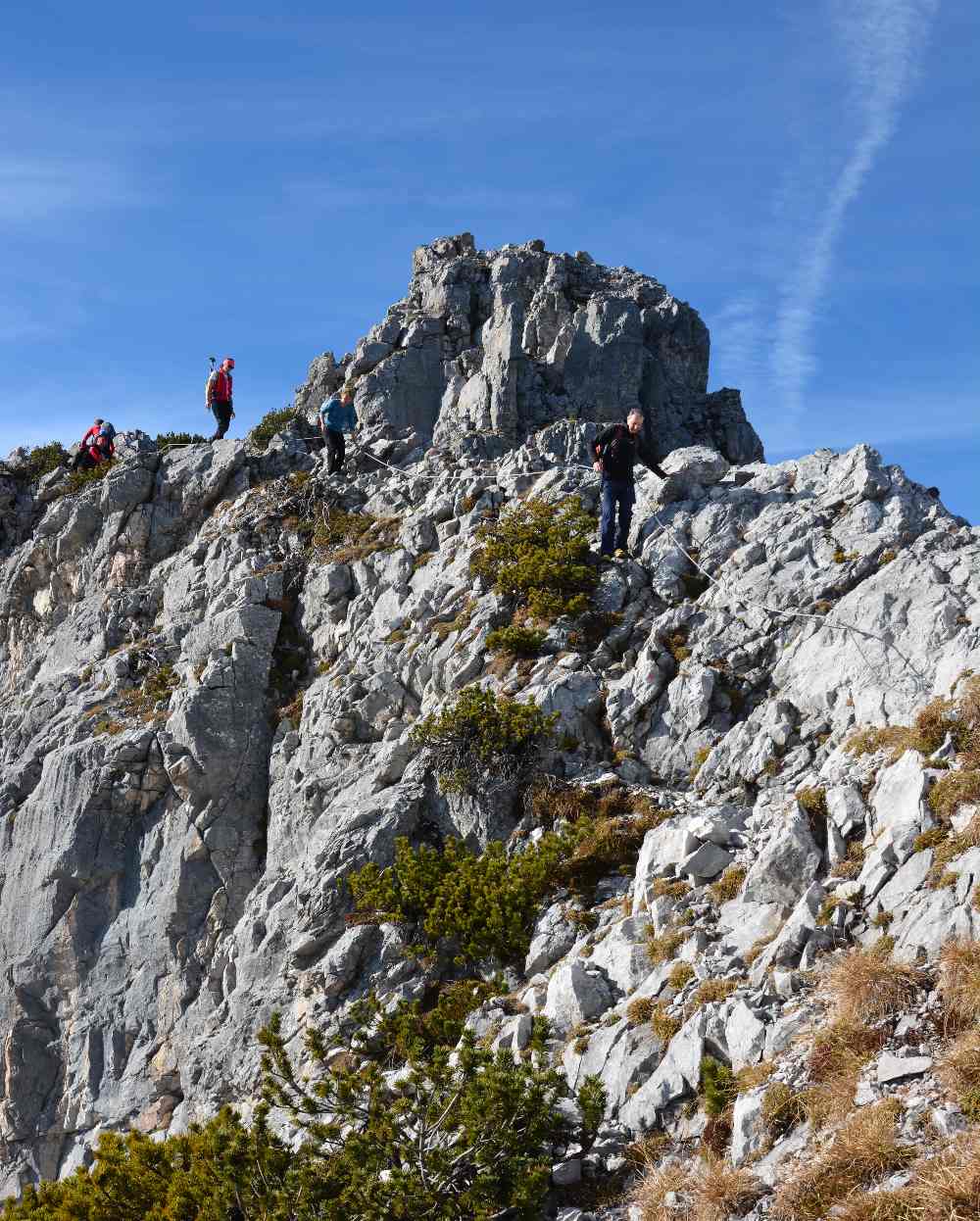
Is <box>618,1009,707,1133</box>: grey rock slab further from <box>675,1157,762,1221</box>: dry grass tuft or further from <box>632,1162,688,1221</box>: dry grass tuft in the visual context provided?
<box>675,1157,762,1221</box>: dry grass tuft

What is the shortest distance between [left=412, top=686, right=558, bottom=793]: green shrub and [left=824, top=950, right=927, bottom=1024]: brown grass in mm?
7645

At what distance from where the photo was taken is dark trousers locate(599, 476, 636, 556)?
65.9 feet

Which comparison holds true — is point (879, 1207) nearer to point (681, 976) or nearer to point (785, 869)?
point (681, 976)

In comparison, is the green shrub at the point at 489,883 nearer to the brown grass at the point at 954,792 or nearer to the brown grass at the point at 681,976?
the brown grass at the point at 681,976

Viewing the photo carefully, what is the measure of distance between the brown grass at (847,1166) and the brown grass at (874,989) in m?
1.08

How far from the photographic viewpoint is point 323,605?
24.4 meters

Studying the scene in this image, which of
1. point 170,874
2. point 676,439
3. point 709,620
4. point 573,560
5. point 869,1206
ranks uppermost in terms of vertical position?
point 676,439

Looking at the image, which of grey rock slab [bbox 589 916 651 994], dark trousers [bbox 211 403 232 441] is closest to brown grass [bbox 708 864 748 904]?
grey rock slab [bbox 589 916 651 994]

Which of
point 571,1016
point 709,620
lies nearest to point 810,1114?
point 571,1016

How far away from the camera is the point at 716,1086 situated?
9.94 m

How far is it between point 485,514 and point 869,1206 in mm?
17347

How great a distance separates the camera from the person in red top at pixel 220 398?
Result: 34.3m

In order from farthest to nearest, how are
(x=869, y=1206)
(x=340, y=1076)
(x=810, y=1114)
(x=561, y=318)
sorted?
(x=561, y=318), (x=340, y=1076), (x=810, y=1114), (x=869, y=1206)

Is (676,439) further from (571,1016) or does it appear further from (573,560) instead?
(571,1016)
